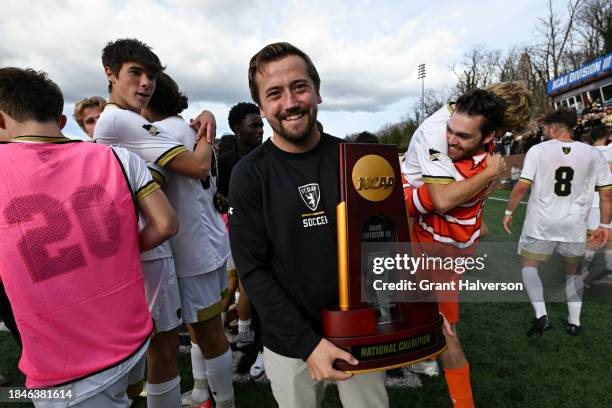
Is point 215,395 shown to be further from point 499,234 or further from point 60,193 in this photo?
point 499,234

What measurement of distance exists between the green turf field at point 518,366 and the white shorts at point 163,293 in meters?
1.12

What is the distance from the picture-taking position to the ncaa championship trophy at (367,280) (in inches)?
43.6

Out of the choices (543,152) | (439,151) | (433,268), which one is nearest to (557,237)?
(543,152)

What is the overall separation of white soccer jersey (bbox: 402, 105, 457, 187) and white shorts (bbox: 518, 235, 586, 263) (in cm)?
270

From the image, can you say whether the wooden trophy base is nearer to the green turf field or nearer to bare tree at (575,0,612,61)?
the green turf field

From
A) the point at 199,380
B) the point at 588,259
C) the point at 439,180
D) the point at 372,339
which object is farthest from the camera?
the point at 588,259

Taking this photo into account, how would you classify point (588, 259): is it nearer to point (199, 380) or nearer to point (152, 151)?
point (199, 380)

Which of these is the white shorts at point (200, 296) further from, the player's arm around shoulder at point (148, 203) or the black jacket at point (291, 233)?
the black jacket at point (291, 233)

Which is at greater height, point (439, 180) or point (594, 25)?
point (594, 25)

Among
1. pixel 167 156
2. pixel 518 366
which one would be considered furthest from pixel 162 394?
pixel 518 366

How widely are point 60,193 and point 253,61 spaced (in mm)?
839

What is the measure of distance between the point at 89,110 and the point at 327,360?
3.24 metres

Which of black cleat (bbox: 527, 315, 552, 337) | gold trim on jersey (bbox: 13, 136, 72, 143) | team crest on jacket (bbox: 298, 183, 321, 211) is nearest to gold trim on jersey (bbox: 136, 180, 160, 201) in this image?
gold trim on jersey (bbox: 13, 136, 72, 143)

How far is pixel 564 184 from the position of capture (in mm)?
3803
